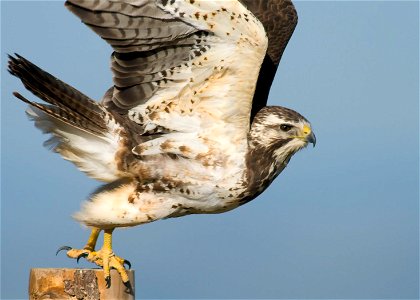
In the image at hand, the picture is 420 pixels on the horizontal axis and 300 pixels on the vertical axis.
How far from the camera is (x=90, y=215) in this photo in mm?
8922

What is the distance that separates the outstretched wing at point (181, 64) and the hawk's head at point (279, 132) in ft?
0.44

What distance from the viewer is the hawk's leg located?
336 inches

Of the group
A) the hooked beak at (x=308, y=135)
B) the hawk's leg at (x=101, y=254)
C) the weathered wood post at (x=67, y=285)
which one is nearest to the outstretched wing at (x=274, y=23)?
the hooked beak at (x=308, y=135)

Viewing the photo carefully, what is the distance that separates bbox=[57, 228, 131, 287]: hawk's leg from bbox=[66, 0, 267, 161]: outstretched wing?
889 millimetres

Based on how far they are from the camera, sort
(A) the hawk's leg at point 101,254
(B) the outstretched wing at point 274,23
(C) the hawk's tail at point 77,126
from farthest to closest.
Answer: (B) the outstretched wing at point 274,23 < (C) the hawk's tail at point 77,126 < (A) the hawk's leg at point 101,254

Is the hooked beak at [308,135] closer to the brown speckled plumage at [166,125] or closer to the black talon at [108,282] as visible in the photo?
the brown speckled plumage at [166,125]

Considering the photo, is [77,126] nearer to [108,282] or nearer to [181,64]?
[181,64]

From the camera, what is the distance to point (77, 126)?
8867 mm

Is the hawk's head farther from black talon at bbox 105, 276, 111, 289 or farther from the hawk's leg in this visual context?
black talon at bbox 105, 276, 111, 289

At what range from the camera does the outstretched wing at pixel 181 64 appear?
27.6 ft

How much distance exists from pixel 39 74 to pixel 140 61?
90cm

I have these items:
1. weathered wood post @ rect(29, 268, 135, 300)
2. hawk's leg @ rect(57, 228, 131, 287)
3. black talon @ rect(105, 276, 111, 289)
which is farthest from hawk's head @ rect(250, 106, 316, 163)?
weathered wood post @ rect(29, 268, 135, 300)

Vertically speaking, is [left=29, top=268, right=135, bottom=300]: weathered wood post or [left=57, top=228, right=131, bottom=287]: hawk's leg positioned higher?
[left=57, top=228, right=131, bottom=287]: hawk's leg

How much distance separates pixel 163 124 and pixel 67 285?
195cm
